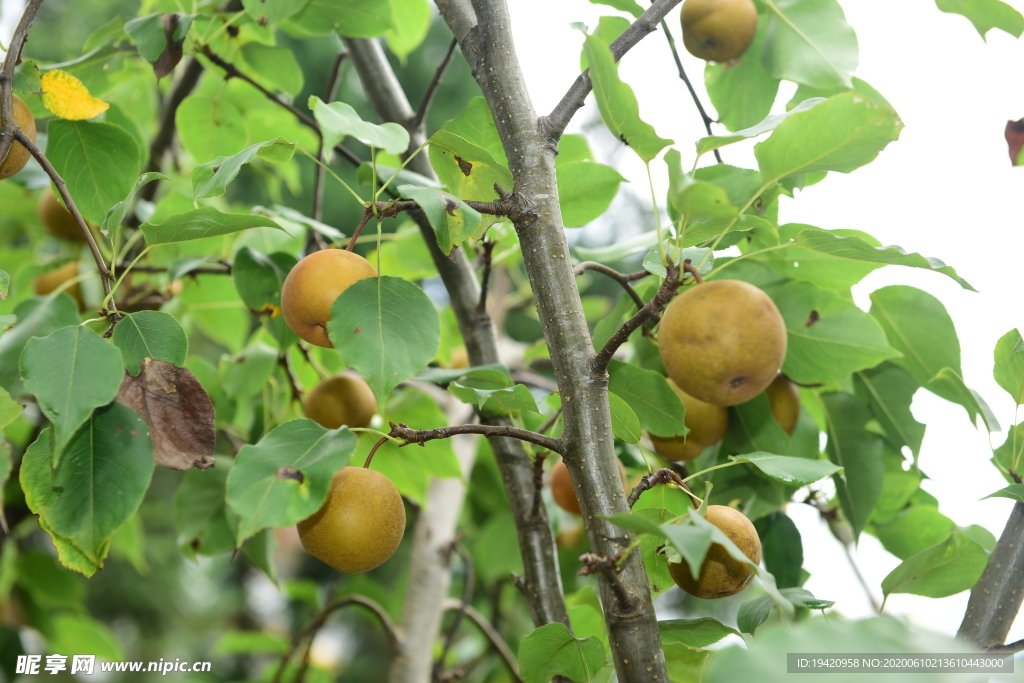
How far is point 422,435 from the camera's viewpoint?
49 centimetres

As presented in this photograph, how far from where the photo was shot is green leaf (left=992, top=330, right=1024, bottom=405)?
594 millimetres

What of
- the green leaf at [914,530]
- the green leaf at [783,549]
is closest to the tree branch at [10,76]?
the green leaf at [783,549]

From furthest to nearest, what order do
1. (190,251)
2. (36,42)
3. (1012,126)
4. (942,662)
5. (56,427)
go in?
1. (36,42)
2. (190,251)
3. (1012,126)
4. (56,427)
5. (942,662)

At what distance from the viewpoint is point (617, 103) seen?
0.49m

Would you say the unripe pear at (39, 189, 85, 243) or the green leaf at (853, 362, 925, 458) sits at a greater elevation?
the unripe pear at (39, 189, 85, 243)

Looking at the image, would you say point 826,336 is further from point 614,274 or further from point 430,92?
point 430,92

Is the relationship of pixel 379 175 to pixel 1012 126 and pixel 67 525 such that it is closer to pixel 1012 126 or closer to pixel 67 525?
pixel 67 525

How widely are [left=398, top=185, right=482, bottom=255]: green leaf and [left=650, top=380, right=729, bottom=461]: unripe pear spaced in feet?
0.95

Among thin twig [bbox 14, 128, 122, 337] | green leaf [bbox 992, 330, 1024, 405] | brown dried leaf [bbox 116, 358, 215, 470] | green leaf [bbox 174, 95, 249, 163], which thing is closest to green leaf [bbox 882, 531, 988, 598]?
green leaf [bbox 992, 330, 1024, 405]

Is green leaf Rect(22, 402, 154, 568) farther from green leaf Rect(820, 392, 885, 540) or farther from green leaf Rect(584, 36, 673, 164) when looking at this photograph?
green leaf Rect(820, 392, 885, 540)

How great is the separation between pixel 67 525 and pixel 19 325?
0.34 meters

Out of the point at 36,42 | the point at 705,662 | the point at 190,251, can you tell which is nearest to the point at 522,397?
the point at 705,662

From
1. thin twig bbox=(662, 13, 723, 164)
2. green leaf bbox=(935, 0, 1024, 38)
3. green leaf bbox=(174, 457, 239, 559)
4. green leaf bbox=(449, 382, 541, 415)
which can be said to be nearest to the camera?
green leaf bbox=(449, 382, 541, 415)

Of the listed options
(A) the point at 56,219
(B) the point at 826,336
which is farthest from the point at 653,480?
(A) the point at 56,219
